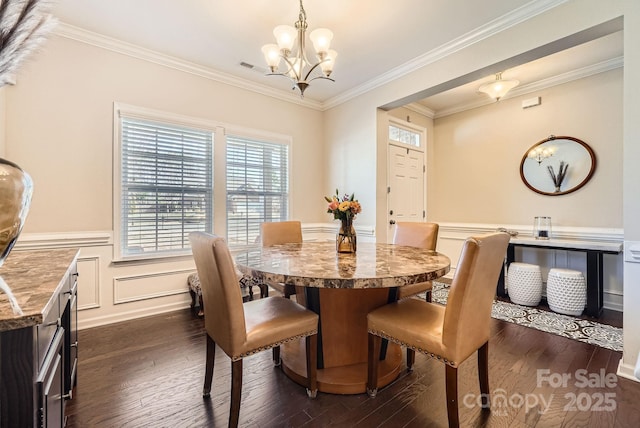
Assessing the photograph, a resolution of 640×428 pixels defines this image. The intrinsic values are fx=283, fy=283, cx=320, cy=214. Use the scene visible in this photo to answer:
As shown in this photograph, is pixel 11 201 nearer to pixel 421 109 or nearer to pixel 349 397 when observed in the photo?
pixel 349 397

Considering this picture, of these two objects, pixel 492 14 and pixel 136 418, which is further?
pixel 492 14

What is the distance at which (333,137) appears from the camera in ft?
14.5

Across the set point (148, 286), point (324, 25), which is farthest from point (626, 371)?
point (148, 286)

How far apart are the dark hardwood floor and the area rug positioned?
20 centimetres

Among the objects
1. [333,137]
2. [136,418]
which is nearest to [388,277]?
[136,418]

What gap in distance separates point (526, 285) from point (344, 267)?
115 inches

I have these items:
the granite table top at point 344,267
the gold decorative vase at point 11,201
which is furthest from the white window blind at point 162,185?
the gold decorative vase at point 11,201

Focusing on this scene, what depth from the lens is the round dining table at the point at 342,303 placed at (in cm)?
163

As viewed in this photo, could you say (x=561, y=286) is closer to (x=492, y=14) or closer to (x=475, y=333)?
(x=475, y=333)

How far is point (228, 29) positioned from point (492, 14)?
2.36 meters

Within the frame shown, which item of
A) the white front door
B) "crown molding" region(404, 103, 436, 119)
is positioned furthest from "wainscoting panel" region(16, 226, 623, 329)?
"crown molding" region(404, 103, 436, 119)

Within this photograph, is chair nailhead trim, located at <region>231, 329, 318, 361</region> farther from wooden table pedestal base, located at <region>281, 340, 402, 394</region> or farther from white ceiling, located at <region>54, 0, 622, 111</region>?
white ceiling, located at <region>54, 0, 622, 111</region>

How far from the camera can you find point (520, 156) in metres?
3.98

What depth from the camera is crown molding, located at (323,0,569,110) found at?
7.60ft
